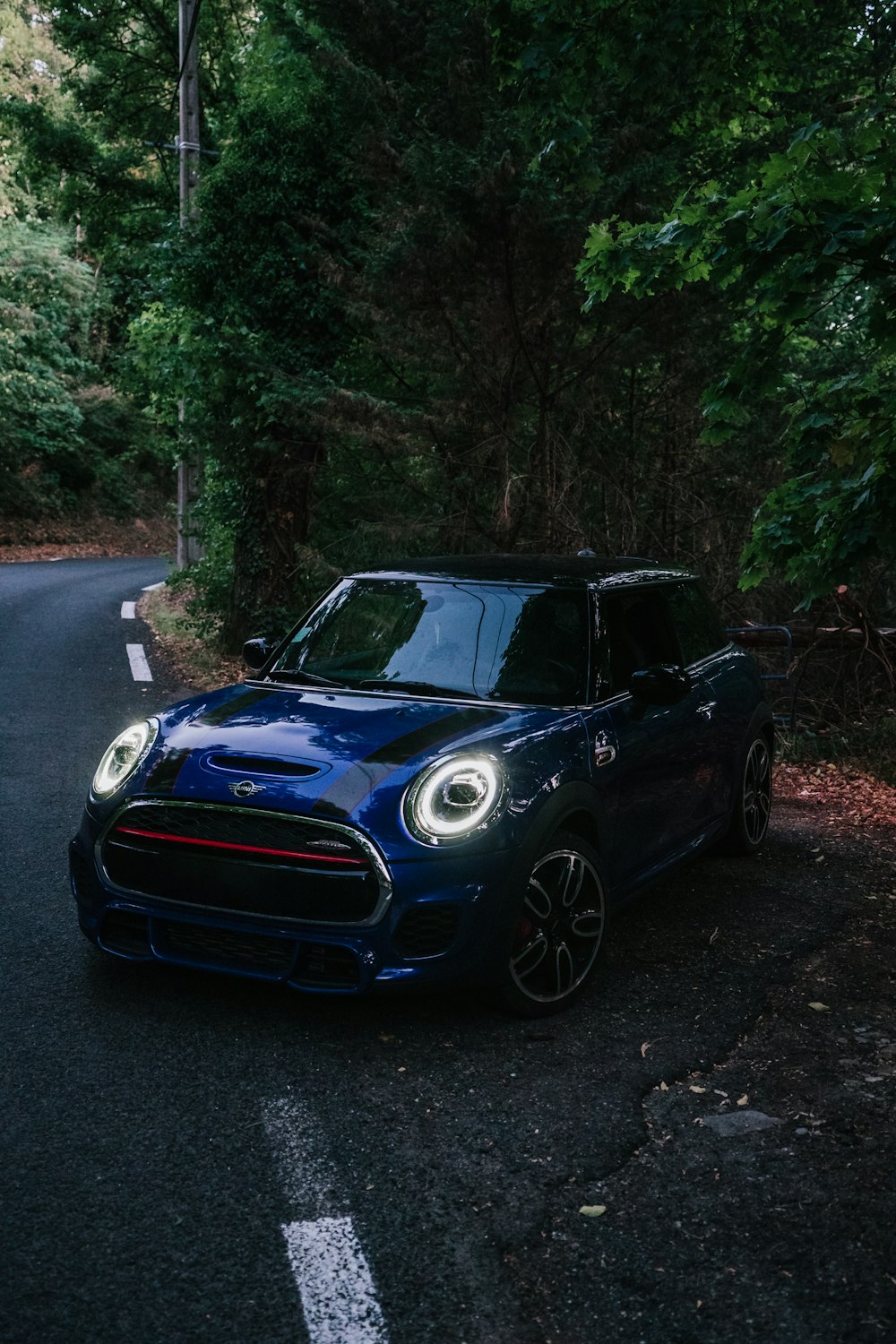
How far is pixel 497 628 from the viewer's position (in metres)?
5.10

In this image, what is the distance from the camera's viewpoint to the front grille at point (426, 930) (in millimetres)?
3967

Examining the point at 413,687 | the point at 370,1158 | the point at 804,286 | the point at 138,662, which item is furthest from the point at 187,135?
the point at 370,1158

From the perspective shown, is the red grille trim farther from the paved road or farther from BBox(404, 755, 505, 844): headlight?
the paved road

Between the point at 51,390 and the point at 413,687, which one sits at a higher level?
the point at 51,390

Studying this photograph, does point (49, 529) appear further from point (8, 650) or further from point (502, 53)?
point (502, 53)

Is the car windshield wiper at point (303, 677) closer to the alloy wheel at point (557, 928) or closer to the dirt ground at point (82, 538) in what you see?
the alloy wheel at point (557, 928)

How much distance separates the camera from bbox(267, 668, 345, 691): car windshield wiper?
5.12 m

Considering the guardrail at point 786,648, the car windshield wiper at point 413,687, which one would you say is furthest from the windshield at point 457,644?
the guardrail at point 786,648

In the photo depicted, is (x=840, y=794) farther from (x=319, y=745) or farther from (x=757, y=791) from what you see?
(x=319, y=745)

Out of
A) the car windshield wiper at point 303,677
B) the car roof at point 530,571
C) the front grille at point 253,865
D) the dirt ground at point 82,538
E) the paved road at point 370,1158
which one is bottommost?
the dirt ground at point 82,538

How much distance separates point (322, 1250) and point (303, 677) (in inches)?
107

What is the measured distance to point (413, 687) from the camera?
4.93 m

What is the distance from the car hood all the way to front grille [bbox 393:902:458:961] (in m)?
0.33

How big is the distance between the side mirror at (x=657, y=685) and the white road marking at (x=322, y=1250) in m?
2.28
